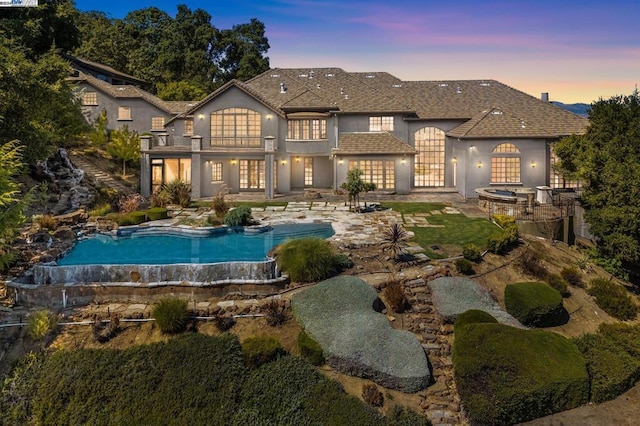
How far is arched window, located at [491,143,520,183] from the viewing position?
3384 cm

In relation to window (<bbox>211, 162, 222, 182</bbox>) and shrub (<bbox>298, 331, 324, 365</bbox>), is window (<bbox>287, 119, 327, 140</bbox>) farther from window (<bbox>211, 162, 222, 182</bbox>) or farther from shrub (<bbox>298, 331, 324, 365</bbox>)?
shrub (<bbox>298, 331, 324, 365</bbox>)

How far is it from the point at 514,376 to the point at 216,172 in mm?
28015

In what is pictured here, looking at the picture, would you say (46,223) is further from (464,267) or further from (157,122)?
(157,122)

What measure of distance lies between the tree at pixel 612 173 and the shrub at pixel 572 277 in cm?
232

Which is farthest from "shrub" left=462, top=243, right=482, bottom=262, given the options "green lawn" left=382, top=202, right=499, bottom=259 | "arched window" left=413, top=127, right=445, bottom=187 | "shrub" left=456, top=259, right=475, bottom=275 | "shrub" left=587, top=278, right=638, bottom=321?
"arched window" left=413, top=127, right=445, bottom=187

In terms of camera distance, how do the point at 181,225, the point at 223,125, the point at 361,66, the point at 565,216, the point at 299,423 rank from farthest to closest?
the point at 361,66
the point at 223,125
the point at 565,216
the point at 181,225
the point at 299,423

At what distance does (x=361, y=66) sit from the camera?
5747cm

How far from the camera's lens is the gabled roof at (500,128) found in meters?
33.3

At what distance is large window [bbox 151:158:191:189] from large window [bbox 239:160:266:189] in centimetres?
470

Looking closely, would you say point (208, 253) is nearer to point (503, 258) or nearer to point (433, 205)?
point (503, 258)

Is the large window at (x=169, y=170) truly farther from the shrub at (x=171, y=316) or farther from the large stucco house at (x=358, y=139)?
the shrub at (x=171, y=316)

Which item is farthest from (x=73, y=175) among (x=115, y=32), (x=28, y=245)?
(x=115, y=32)

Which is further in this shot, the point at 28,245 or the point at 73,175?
the point at 73,175

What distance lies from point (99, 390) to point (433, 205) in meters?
23.0
